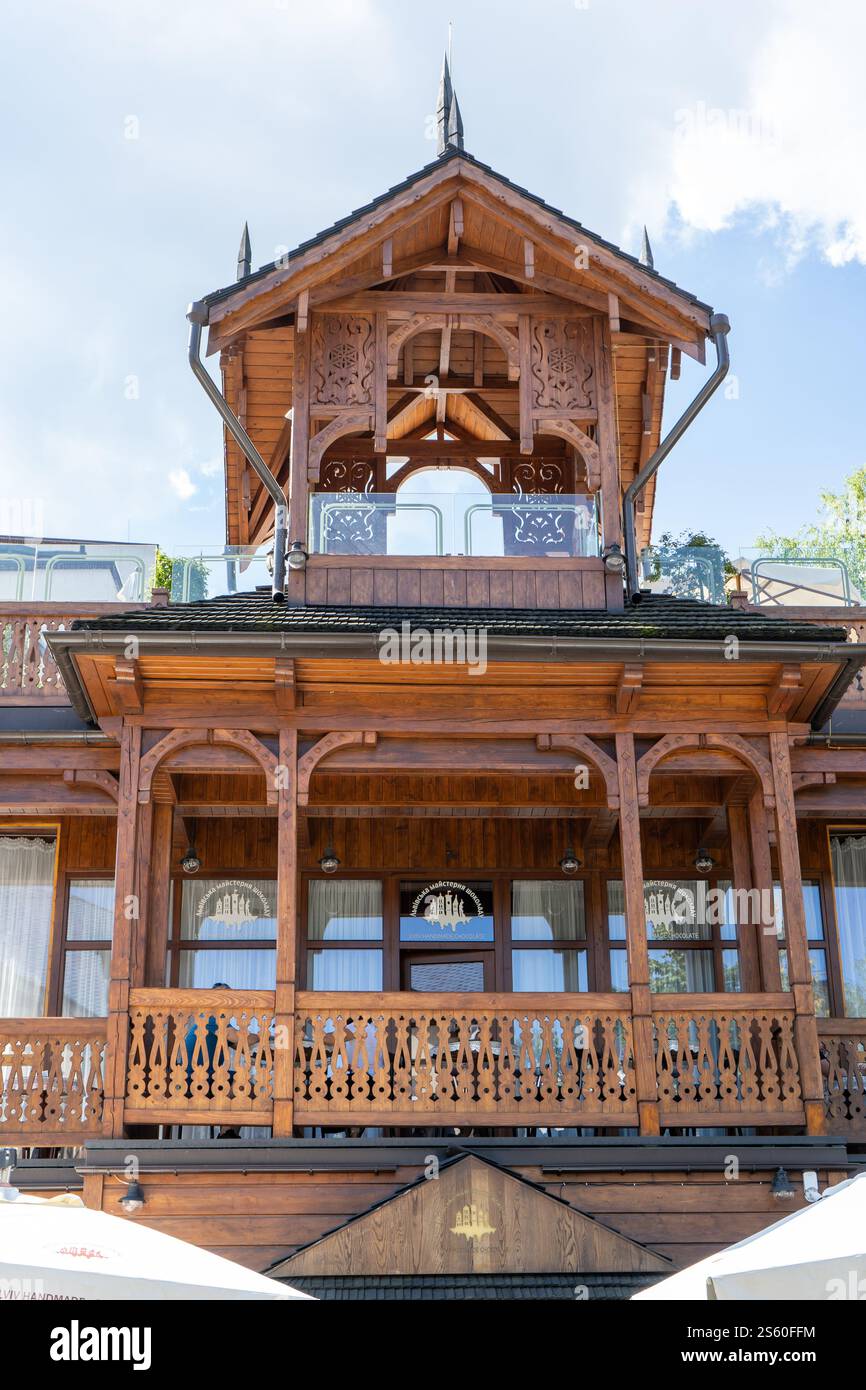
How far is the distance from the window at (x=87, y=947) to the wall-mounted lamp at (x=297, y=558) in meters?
3.60

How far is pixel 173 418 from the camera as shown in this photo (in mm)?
54750

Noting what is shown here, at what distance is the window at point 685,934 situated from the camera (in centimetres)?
1500

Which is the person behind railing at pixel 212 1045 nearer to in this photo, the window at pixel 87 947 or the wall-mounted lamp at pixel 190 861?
the wall-mounted lamp at pixel 190 861

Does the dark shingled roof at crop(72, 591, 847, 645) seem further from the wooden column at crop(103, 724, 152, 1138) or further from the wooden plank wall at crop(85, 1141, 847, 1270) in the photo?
the wooden plank wall at crop(85, 1141, 847, 1270)

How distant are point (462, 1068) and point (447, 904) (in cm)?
326

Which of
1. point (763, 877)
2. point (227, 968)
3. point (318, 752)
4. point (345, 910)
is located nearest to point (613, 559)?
point (763, 877)

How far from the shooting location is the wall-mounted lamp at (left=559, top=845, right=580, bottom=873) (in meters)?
14.6

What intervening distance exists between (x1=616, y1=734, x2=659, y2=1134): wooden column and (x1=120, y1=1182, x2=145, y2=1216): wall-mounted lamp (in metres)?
3.64

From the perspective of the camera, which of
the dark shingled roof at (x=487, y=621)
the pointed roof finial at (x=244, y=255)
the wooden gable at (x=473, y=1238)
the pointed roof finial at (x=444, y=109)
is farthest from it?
the pointed roof finial at (x=244, y=255)

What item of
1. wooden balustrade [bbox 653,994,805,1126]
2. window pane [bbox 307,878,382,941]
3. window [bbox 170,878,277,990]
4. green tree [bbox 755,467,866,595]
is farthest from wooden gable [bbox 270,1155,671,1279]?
green tree [bbox 755,467,866,595]

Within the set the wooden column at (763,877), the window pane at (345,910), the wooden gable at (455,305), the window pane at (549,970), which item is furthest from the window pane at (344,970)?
the wooden gable at (455,305)

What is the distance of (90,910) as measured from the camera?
1481 centimetres

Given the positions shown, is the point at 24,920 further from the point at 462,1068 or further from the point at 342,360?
the point at 342,360
